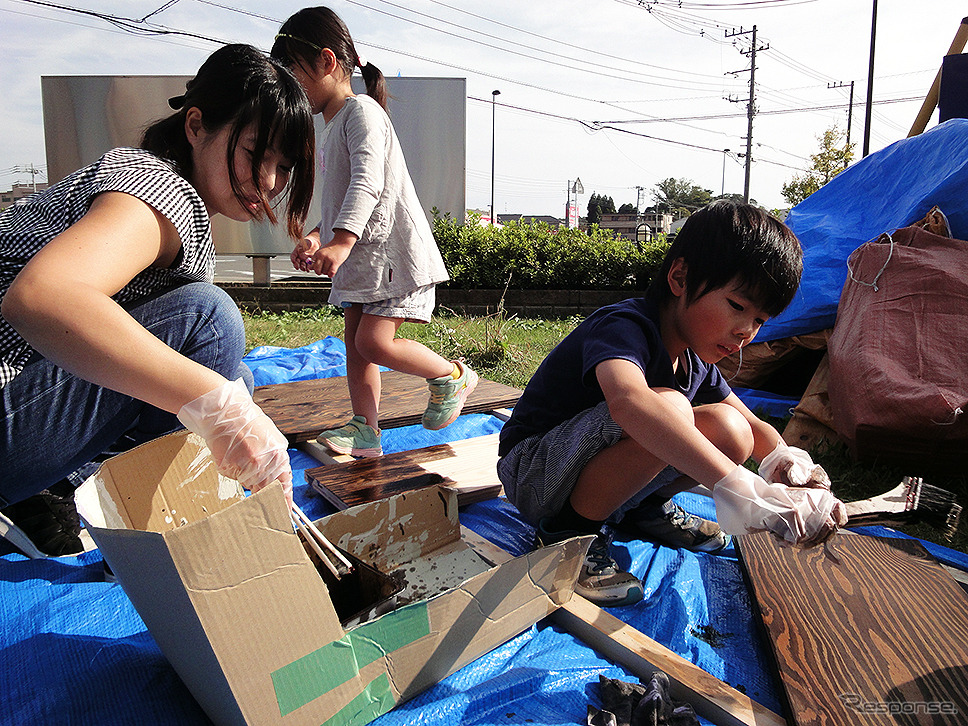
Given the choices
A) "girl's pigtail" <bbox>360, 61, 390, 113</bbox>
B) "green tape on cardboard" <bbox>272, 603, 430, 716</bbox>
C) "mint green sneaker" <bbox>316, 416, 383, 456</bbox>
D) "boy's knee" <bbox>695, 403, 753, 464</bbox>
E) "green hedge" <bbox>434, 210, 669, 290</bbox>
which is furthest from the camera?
"green hedge" <bbox>434, 210, 669, 290</bbox>

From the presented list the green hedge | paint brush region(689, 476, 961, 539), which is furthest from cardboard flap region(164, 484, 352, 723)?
the green hedge

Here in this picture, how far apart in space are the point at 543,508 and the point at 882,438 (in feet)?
4.41

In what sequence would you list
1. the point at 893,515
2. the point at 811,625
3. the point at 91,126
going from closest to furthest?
the point at 811,625
the point at 893,515
the point at 91,126

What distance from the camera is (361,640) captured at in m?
0.95

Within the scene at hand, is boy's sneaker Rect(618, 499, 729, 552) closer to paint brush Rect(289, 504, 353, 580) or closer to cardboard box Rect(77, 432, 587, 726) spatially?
cardboard box Rect(77, 432, 587, 726)

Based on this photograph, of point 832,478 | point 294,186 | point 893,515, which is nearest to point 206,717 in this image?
point 294,186

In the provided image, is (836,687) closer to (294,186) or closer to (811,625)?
(811,625)

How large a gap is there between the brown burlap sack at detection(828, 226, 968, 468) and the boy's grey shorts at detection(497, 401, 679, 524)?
3.32ft

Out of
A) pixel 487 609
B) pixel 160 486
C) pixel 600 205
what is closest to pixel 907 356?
pixel 487 609

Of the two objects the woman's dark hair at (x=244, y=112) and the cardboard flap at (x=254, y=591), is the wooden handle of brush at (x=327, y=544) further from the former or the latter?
the woman's dark hair at (x=244, y=112)

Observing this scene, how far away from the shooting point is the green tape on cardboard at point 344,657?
0.87 metres

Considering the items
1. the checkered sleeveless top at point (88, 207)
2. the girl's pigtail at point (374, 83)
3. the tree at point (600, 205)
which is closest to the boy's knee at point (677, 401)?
Result: the checkered sleeveless top at point (88, 207)

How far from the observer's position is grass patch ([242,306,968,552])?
7.04 ft

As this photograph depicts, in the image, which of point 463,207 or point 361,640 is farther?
point 463,207
